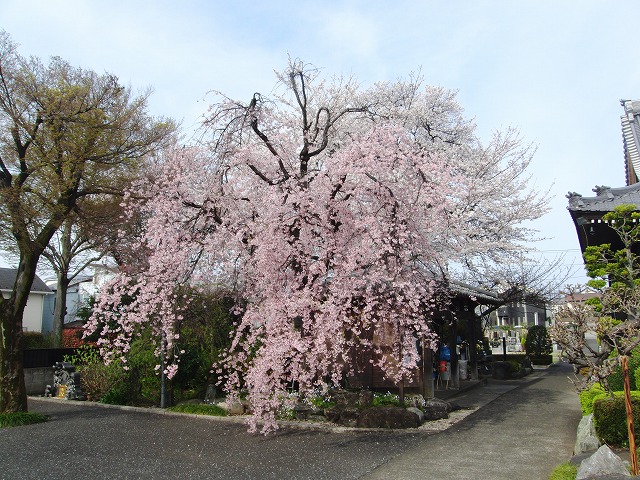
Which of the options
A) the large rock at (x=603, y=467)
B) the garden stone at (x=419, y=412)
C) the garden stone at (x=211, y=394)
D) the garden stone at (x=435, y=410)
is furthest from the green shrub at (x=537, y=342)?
the large rock at (x=603, y=467)

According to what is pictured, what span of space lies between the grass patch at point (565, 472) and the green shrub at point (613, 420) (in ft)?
2.73

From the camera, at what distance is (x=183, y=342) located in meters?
14.2

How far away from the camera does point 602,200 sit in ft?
36.1

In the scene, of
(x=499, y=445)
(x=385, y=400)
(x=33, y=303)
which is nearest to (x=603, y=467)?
(x=499, y=445)

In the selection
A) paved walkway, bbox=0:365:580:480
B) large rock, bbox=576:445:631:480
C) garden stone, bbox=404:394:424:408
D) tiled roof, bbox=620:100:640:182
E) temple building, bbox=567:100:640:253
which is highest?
tiled roof, bbox=620:100:640:182

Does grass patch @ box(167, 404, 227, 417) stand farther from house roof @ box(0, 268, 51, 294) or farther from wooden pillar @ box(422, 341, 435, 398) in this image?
house roof @ box(0, 268, 51, 294)

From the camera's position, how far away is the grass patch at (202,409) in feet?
42.4

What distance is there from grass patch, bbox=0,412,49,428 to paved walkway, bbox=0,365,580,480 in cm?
34

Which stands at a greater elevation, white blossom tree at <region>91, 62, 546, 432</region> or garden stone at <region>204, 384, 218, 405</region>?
white blossom tree at <region>91, 62, 546, 432</region>

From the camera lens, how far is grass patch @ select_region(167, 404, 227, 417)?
1291 cm

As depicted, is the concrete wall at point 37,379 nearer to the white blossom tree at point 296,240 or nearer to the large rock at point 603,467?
the white blossom tree at point 296,240

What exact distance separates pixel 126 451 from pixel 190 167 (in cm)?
581

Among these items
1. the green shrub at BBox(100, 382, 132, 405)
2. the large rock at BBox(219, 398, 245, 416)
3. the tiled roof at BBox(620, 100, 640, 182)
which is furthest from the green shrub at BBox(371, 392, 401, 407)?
the tiled roof at BBox(620, 100, 640, 182)

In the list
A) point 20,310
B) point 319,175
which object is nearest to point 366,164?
point 319,175
